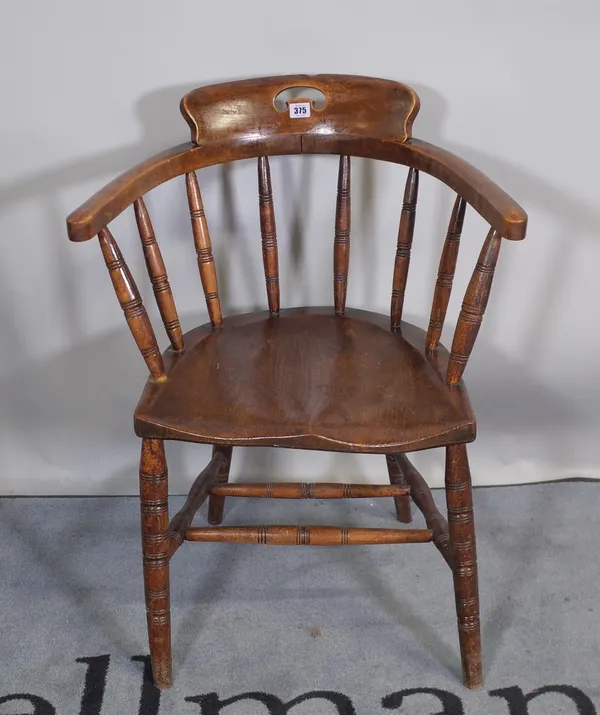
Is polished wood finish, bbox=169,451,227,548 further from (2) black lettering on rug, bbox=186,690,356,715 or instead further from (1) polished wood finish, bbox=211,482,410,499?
(2) black lettering on rug, bbox=186,690,356,715

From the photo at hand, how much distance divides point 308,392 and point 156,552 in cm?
32

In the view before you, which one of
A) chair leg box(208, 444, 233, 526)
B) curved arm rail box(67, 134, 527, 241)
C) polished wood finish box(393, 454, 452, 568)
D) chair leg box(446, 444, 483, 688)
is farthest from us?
chair leg box(208, 444, 233, 526)

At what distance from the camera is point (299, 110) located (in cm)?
132

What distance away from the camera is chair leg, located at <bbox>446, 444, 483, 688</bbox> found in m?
1.15

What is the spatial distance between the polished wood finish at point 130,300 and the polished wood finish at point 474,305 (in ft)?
1.37

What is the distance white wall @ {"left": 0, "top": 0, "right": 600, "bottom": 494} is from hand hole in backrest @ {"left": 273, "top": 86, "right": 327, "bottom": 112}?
0.04 metres

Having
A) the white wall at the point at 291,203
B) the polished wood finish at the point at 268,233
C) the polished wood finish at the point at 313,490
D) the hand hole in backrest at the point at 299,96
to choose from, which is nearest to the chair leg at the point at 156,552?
the polished wood finish at the point at 313,490

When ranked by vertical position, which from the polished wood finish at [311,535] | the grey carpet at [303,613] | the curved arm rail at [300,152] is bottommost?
the grey carpet at [303,613]

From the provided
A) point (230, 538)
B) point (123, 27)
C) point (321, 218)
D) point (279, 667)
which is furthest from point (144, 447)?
point (123, 27)

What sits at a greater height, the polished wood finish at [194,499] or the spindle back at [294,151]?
the spindle back at [294,151]

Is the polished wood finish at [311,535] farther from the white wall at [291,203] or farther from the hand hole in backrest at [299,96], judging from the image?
the hand hole in backrest at [299,96]

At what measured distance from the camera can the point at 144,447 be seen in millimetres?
1142

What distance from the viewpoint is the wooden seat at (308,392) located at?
3.58 ft

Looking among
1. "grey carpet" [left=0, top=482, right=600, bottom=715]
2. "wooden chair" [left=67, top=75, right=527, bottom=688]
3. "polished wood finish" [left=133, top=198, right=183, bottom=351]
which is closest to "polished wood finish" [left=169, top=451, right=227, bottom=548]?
"wooden chair" [left=67, top=75, right=527, bottom=688]
